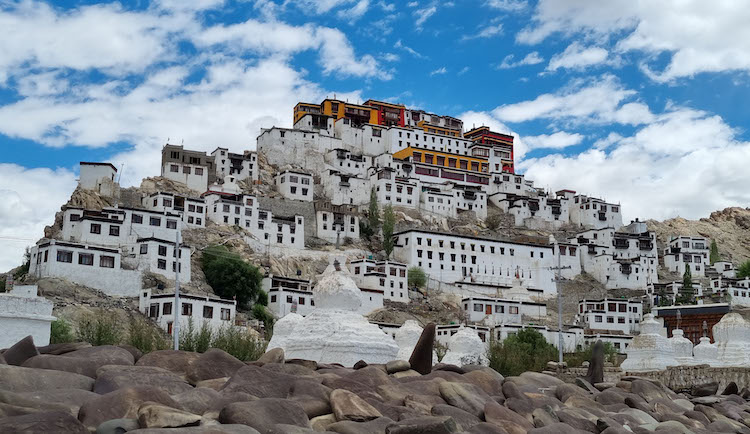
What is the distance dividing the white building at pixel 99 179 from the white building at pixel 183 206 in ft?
14.5

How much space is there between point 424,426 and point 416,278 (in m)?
67.6

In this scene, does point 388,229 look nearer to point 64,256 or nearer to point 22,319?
point 64,256

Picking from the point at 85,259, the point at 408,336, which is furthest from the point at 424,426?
the point at 85,259

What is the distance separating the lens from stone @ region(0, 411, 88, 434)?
24.7 ft

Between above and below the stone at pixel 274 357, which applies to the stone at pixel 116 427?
below

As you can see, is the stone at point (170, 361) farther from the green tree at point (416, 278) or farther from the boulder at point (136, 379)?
the green tree at point (416, 278)

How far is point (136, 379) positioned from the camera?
10.0m

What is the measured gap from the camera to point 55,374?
9711 millimetres

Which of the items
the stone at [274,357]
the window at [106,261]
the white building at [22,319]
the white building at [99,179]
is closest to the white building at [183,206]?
the white building at [99,179]

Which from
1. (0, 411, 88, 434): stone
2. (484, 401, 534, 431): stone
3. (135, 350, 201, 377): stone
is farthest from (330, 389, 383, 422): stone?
(0, 411, 88, 434): stone

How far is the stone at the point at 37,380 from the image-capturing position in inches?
363

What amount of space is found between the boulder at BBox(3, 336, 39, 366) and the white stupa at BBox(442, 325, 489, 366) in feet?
71.4

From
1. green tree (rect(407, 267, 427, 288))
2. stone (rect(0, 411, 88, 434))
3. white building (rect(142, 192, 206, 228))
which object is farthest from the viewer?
green tree (rect(407, 267, 427, 288))

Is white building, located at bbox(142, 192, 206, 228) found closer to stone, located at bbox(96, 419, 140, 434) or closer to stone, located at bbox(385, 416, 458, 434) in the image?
stone, located at bbox(385, 416, 458, 434)
